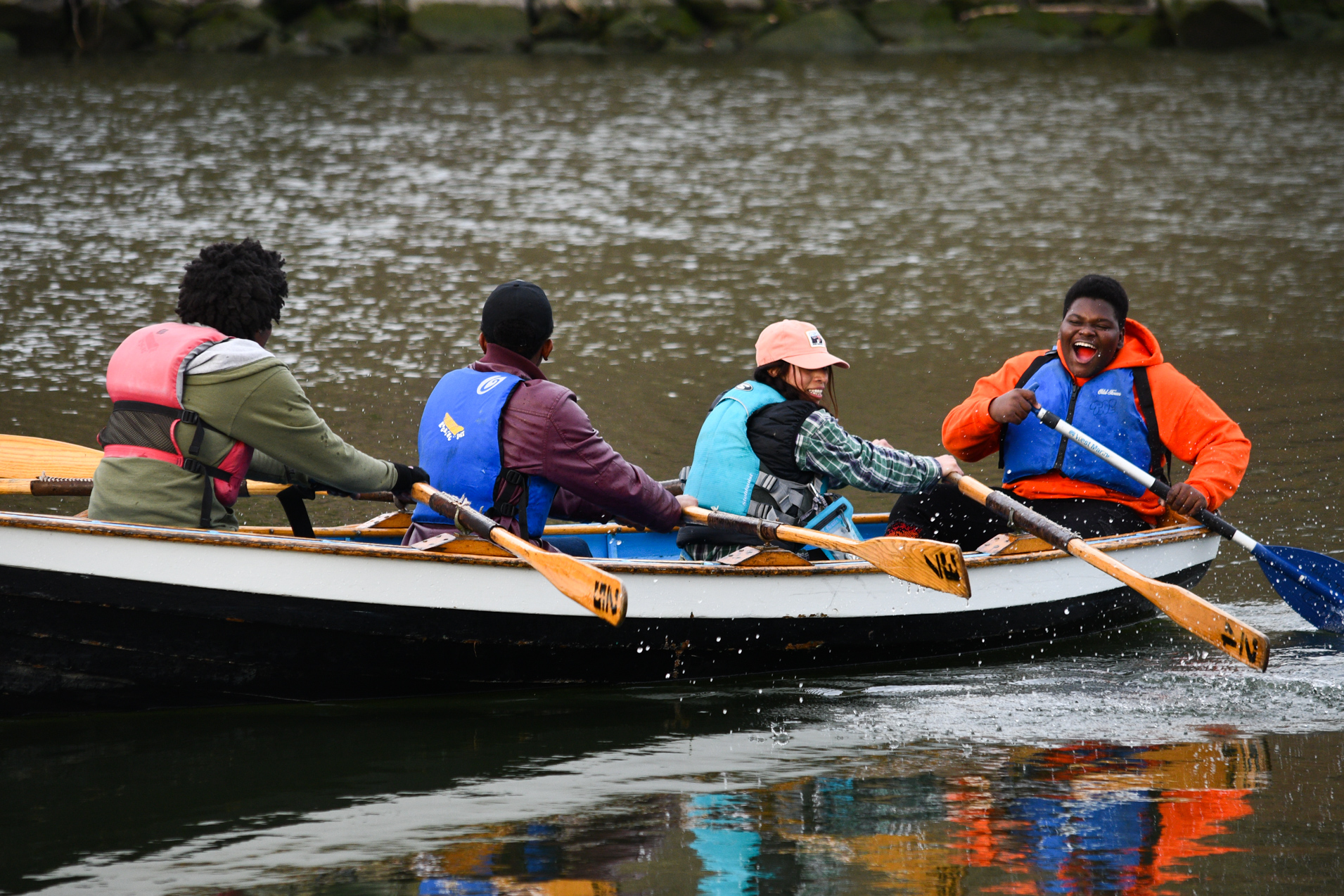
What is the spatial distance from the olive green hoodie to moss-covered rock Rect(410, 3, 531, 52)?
92.8 feet

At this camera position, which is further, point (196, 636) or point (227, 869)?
point (196, 636)

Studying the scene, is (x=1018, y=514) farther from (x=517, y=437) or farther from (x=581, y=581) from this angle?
(x=517, y=437)

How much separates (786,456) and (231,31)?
94.9ft

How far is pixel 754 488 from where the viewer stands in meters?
6.44

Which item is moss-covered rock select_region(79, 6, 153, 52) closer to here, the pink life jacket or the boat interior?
the boat interior

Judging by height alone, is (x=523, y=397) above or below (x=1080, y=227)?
below

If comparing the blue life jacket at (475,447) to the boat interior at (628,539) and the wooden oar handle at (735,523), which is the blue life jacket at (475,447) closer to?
the boat interior at (628,539)

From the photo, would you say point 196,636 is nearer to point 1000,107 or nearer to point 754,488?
point 754,488

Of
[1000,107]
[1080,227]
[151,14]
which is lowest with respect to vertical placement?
[1080,227]

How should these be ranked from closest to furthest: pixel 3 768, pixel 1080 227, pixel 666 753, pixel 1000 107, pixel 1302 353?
pixel 3 768
pixel 666 753
pixel 1302 353
pixel 1080 227
pixel 1000 107

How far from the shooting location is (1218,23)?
32812mm

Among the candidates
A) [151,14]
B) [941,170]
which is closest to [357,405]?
[941,170]

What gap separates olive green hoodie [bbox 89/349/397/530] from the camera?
17.7 feet

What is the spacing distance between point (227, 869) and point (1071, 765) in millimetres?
2820
